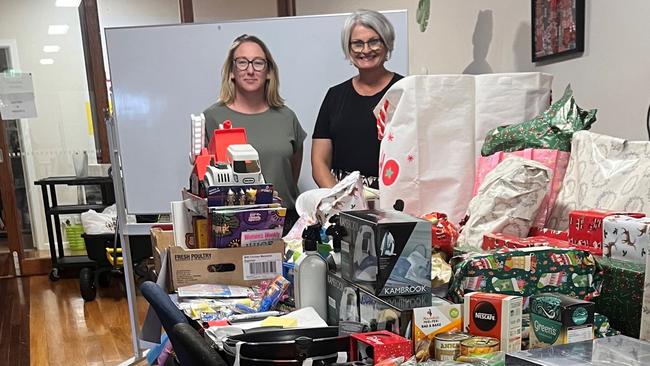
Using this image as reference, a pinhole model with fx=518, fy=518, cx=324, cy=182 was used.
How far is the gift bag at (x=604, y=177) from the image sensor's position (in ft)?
3.59

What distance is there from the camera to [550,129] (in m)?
1.31

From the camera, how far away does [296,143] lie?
2.49m

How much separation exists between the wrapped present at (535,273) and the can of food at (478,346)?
0.15m

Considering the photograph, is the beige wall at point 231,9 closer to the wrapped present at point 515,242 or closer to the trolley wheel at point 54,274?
the trolley wheel at point 54,274

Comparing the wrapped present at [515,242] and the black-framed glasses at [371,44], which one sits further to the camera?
the black-framed glasses at [371,44]

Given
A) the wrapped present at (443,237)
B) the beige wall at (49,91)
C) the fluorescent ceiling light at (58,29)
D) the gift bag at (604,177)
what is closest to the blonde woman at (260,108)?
the wrapped present at (443,237)

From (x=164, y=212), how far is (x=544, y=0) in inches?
74.7

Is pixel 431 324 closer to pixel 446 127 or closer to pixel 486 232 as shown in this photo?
pixel 486 232

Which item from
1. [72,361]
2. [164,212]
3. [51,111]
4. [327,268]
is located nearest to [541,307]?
[327,268]

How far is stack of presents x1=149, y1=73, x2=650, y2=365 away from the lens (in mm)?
878

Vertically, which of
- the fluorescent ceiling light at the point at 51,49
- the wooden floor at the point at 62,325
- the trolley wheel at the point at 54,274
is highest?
the fluorescent ceiling light at the point at 51,49

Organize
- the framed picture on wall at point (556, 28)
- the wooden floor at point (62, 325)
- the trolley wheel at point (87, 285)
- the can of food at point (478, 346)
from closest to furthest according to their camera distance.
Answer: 1. the can of food at point (478, 346)
2. the framed picture on wall at point (556, 28)
3. the wooden floor at point (62, 325)
4. the trolley wheel at point (87, 285)

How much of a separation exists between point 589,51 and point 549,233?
892 millimetres

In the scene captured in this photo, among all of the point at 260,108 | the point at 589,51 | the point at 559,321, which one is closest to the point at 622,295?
the point at 559,321
